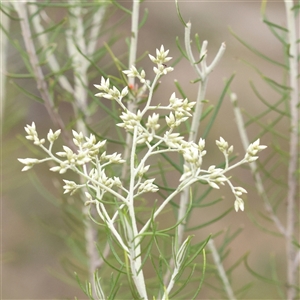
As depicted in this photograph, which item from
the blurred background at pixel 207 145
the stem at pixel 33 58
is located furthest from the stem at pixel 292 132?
the blurred background at pixel 207 145

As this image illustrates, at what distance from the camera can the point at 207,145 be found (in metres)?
1.77

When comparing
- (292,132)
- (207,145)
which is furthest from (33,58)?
(207,145)

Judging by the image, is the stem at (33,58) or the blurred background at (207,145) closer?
the stem at (33,58)

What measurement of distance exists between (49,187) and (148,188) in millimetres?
1479

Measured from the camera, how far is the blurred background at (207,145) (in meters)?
1.57

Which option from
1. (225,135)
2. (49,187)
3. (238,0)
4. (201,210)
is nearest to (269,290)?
(201,210)

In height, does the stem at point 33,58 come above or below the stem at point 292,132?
above

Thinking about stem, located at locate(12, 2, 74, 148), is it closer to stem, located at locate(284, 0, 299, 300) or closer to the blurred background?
stem, located at locate(284, 0, 299, 300)

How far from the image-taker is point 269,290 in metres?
1.29

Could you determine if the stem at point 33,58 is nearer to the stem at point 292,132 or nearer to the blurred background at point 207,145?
the stem at point 292,132

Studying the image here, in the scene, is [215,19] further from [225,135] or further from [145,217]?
[145,217]

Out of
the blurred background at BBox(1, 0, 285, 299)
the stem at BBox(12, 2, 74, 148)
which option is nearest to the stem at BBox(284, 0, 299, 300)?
the stem at BBox(12, 2, 74, 148)

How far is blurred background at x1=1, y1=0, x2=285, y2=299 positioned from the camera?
1569mm

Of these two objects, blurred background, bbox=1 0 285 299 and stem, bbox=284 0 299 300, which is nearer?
stem, bbox=284 0 299 300
